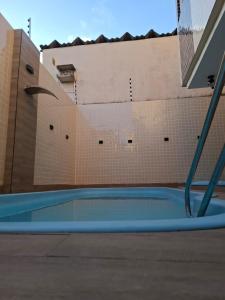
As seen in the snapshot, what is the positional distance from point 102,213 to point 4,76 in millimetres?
2212

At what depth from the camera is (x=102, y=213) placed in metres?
2.62

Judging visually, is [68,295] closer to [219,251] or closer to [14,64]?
[219,251]

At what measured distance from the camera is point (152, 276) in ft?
1.72

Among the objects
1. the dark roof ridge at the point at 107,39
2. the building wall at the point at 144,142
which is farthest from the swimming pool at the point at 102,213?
the dark roof ridge at the point at 107,39

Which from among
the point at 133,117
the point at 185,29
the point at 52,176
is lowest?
the point at 52,176

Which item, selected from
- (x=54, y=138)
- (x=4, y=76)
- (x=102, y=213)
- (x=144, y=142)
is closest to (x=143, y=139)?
(x=144, y=142)

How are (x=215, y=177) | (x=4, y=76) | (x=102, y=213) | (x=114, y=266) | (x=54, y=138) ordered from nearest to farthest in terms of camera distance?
(x=114, y=266) < (x=215, y=177) < (x=102, y=213) < (x=4, y=76) < (x=54, y=138)

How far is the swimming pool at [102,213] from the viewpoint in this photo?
3.16 feet

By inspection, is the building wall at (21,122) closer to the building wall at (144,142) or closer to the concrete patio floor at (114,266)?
the building wall at (144,142)

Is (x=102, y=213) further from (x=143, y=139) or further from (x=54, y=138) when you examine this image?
(x=143, y=139)

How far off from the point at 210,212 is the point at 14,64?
3196 mm

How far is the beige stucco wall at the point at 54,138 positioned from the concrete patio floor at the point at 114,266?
349 centimetres

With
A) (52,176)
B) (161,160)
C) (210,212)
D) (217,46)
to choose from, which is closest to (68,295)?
(210,212)

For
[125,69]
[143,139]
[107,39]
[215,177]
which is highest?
[107,39]
